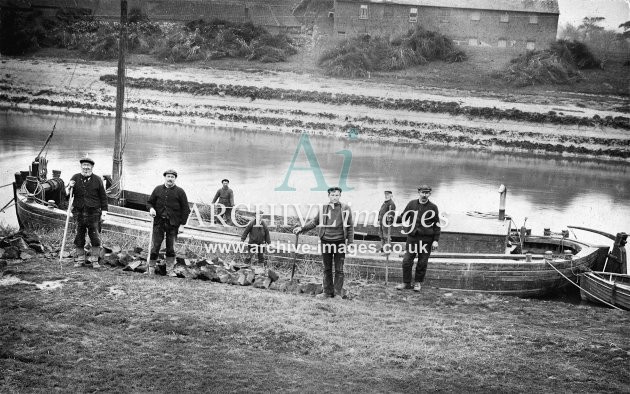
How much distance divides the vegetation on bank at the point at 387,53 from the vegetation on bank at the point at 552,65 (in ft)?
11.5

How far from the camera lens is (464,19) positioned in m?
41.1

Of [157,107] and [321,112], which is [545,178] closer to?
[321,112]

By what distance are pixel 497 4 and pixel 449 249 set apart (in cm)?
3394

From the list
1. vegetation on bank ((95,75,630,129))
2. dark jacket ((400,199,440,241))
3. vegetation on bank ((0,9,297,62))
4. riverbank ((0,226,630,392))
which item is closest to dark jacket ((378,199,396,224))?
dark jacket ((400,199,440,241))

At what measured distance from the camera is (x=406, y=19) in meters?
41.6

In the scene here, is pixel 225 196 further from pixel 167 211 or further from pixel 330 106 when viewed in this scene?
pixel 330 106

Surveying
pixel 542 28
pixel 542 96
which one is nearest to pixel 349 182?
pixel 542 96

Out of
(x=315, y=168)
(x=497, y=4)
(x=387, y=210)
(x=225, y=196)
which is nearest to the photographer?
(x=387, y=210)

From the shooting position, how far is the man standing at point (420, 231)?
838cm

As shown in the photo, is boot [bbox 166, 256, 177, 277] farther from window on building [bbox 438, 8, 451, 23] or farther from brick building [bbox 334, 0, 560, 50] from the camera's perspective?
window on building [bbox 438, 8, 451, 23]

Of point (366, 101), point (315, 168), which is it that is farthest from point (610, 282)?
point (366, 101)

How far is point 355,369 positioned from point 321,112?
101 ft

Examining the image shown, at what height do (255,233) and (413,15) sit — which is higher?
(413,15)

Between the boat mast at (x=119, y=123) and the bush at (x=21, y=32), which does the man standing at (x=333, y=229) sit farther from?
the bush at (x=21, y=32)
